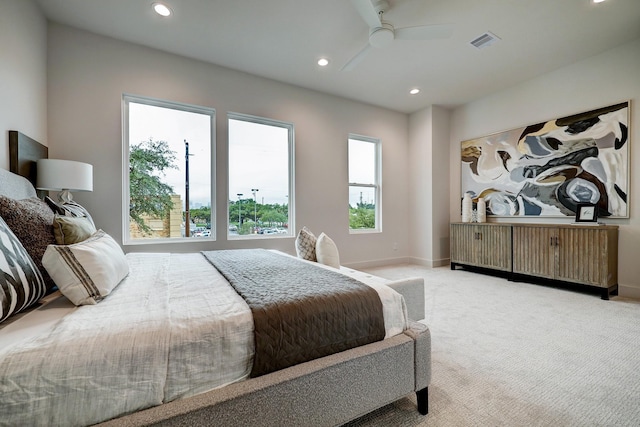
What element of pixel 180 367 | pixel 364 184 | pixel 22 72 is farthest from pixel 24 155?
pixel 364 184

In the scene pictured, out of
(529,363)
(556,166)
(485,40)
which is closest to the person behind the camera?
(529,363)

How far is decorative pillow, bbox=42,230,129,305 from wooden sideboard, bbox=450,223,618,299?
14.9 feet

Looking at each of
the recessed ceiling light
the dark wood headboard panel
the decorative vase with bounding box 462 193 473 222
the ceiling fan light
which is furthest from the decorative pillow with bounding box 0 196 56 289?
the decorative vase with bounding box 462 193 473 222

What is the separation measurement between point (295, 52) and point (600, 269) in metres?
4.37

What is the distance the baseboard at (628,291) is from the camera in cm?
311

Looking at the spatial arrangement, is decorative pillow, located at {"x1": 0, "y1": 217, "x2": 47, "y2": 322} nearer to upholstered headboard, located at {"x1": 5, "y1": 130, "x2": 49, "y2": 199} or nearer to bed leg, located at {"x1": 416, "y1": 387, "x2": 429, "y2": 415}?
upholstered headboard, located at {"x1": 5, "y1": 130, "x2": 49, "y2": 199}

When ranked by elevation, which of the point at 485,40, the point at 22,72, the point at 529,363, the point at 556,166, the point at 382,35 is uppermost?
the point at 485,40

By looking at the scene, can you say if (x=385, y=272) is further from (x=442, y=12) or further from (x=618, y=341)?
(x=442, y=12)

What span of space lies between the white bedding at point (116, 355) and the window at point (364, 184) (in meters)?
3.81

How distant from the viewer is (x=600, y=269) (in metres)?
3.07

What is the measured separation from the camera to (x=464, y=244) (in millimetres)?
4500

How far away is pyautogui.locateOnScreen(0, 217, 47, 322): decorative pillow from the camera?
0.97 meters

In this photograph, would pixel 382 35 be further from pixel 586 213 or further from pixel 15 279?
pixel 586 213

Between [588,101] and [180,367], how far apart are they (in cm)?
513
